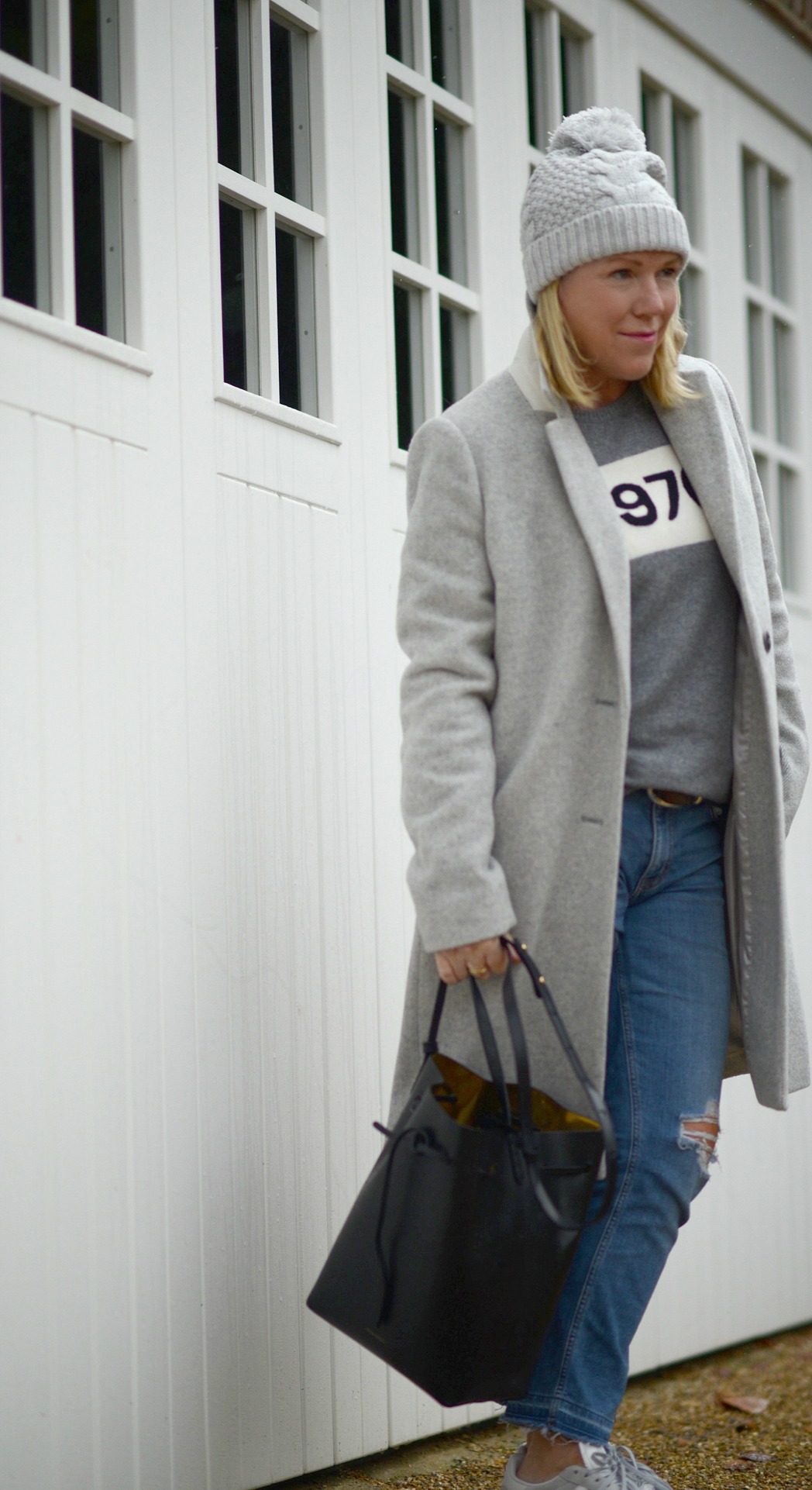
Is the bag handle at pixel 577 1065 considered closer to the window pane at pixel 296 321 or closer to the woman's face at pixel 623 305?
the woman's face at pixel 623 305

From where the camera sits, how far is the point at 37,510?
205 centimetres

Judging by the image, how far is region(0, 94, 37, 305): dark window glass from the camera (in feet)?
6.79

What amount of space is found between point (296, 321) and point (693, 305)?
151cm

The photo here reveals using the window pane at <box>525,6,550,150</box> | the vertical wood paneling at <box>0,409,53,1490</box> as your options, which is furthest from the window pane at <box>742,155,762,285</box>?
the vertical wood paneling at <box>0,409,53,1490</box>

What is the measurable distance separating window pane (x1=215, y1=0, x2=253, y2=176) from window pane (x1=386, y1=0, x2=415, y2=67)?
15.8 inches

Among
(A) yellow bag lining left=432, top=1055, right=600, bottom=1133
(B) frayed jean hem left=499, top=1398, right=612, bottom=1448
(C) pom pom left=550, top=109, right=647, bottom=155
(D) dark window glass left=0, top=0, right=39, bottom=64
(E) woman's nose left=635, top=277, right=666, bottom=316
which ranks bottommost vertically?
(B) frayed jean hem left=499, top=1398, right=612, bottom=1448

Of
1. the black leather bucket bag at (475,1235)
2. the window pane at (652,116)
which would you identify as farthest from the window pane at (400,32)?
the black leather bucket bag at (475,1235)

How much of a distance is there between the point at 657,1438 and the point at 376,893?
1.11 metres

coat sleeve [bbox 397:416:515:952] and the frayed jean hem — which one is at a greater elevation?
coat sleeve [bbox 397:416:515:952]

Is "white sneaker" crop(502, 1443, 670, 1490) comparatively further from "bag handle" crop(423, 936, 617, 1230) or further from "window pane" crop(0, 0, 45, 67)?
"window pane" crop(0, 0, 45, 67)

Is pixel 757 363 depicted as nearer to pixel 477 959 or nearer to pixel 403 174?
pixel 403 174

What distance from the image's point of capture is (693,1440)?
2805mm

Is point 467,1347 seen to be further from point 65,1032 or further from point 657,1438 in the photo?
point 657,1438

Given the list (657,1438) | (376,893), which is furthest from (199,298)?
(657,1438)
